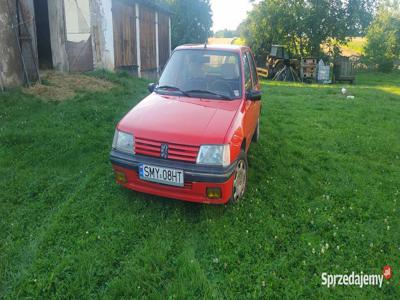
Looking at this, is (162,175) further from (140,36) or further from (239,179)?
(140,36)

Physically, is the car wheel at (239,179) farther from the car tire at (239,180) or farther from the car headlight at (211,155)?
the car headlight at (211,155)

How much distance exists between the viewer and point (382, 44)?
88.4 feet

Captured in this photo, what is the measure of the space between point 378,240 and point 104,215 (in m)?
3.06

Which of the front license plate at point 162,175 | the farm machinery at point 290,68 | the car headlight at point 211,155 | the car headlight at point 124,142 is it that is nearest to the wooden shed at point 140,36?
the farm machinery at point 290,68

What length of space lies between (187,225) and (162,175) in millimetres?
651

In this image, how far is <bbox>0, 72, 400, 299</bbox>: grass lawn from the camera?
3.01 metres

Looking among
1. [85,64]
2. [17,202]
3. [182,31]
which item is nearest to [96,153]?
[17,202]

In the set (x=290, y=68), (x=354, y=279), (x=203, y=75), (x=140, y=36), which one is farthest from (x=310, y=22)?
(x=354, y=279)

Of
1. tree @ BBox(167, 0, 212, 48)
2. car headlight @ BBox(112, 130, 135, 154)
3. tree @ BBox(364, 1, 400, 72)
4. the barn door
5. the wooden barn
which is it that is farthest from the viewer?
tree @ BBox(167, 0, 212, 48)

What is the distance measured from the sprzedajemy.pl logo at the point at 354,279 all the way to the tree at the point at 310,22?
2449 cm

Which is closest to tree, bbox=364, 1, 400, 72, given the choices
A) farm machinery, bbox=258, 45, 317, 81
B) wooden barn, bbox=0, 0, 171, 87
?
farm machinery, bbox=258, 45, 317, 81

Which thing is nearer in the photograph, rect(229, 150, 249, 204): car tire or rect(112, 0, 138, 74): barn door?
rect(229, 150, 249, 204): car tire

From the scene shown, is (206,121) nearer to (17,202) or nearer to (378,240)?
(378,240)

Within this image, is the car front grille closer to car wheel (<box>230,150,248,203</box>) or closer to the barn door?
car wheel (<box>230,150,248,203</box>)
